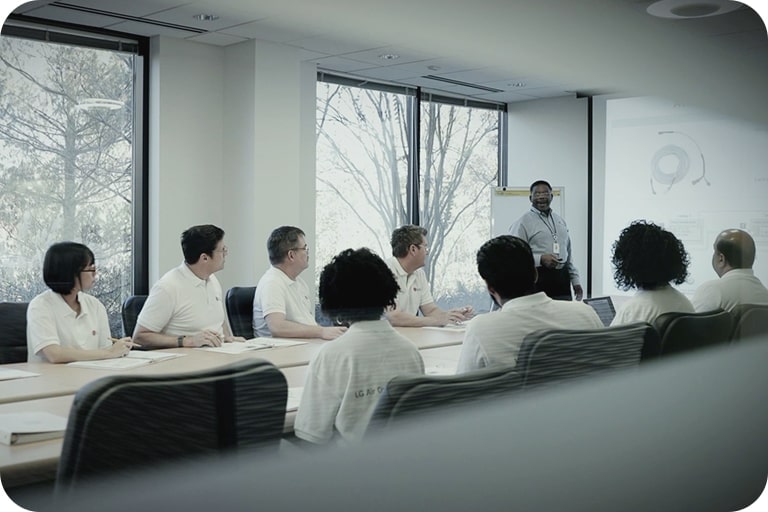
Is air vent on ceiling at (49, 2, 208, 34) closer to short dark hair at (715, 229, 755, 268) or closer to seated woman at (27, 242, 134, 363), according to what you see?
seated woman at (27, 242, 134, 363)

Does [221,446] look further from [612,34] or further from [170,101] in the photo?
[612,34]

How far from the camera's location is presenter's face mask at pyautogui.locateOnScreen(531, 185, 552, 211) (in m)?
2.33

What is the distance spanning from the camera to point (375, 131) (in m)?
1.99

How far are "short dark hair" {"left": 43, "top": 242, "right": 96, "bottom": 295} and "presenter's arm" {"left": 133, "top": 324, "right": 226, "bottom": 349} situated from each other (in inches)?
20.4

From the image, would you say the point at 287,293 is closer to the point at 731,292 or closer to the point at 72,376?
the point at 72,376

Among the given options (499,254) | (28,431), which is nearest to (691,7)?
(499,254)

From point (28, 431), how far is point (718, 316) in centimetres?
229

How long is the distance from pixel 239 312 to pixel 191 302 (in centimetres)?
16

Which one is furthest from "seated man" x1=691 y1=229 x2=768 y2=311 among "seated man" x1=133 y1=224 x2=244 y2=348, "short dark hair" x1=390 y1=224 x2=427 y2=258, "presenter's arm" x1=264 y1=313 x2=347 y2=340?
"seated man" x1=133 y1=224 x2=244 y2=348

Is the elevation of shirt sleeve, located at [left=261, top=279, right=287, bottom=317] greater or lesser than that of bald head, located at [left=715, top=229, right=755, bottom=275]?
lesser

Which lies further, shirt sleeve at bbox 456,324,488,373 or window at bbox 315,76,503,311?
shirt sleeve at bbox 456,324,488,373

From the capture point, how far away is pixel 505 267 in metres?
2.25

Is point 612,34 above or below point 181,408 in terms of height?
above

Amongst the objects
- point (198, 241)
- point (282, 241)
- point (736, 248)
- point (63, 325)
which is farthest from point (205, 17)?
point (736, 248)
